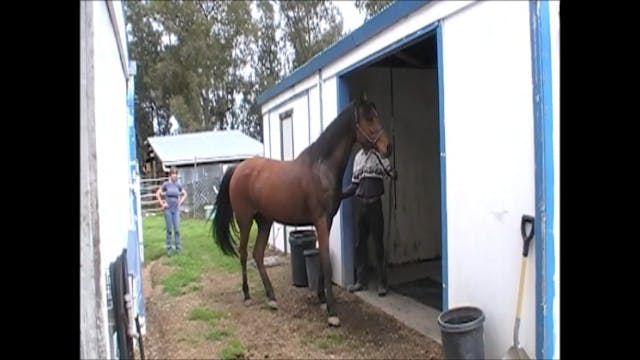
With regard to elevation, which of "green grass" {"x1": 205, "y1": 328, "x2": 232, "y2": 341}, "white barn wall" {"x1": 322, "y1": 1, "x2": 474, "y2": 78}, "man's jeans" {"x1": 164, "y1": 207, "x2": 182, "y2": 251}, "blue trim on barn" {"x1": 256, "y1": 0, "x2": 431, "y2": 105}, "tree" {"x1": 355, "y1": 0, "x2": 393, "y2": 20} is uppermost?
"tree" {"x1": 355, "y1": 0, "x2": 393, "y2": 20}

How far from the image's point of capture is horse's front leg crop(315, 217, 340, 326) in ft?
12.7

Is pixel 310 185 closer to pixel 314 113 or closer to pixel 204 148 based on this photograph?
pixel 314 113

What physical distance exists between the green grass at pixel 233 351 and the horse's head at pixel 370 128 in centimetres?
171

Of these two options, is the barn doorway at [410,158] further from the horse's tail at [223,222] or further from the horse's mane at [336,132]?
the horse's tail at [223,222]

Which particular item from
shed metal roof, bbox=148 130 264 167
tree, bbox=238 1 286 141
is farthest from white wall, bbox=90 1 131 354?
tree, bbox=238 1 286 141

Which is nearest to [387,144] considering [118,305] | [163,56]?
[118,305]

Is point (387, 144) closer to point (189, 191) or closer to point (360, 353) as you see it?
point (360, 353)

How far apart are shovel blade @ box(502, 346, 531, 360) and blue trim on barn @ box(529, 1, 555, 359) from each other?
116 millimetres

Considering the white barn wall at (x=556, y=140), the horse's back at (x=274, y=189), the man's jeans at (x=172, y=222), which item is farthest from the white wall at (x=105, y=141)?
the man's jeans at (x=172, y=222)

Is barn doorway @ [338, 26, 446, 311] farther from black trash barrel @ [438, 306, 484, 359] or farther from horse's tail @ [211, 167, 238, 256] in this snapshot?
black trash barrel @ [438, 306, 484, 359]

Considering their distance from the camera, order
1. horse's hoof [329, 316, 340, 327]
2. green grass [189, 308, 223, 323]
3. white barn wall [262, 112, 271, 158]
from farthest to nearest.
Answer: white barn wall [262, 112, 271, 158] → green grass [189, 308, 223, 323] → horse's hoof [329, 316, 340, 327]

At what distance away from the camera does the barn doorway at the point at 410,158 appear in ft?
17.7

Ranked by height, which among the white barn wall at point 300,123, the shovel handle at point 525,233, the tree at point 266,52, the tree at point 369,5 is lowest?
the shovel handle at point 525,233

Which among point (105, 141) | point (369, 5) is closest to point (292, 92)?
point (105, 141)
